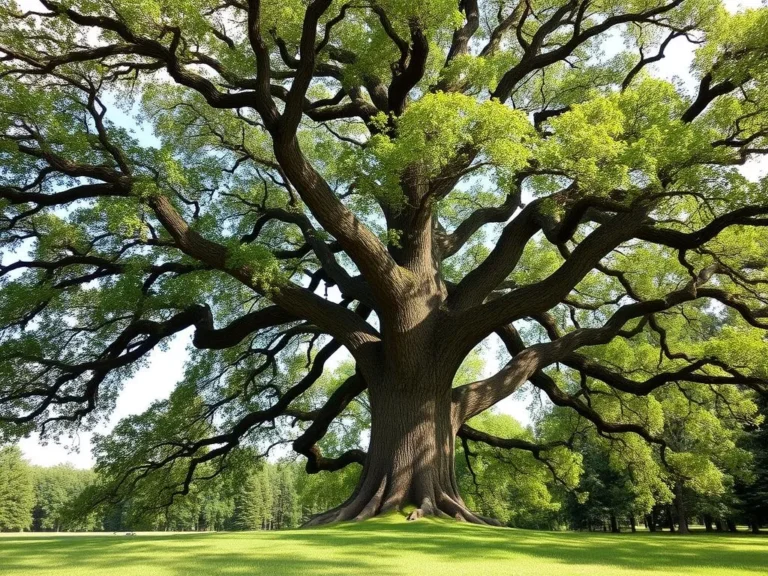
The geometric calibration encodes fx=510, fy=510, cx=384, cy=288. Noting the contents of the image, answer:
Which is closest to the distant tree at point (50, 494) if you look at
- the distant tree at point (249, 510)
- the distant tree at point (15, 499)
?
the distant tree at point (15, 499)

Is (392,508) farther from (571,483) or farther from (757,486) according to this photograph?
(757,486)

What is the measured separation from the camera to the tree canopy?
24.5 ft

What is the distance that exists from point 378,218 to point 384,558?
38.0ft

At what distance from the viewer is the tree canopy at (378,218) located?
746 centimetres

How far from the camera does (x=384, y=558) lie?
4.43 metres

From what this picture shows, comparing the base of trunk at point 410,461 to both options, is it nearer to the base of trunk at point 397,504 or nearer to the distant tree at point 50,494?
the base of trunk at point 397,504

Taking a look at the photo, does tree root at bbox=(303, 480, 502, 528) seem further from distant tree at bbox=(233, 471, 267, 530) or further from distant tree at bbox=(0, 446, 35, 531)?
distant tree at bbox=(0, 446, 35, 531)

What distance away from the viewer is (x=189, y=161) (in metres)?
13.2

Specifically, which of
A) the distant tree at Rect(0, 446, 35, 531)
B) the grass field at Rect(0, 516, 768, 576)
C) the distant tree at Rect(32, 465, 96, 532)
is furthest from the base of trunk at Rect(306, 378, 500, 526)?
the distant tree at Rect(32, 465, 96, 532)

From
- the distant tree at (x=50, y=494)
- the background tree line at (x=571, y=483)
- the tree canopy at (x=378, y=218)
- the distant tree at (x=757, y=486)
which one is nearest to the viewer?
the tree canopy at (x=378, y=218)

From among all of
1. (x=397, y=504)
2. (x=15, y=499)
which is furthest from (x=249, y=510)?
(x=397, y=504)

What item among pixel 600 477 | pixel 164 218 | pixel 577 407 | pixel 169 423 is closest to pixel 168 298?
pixel 164 218

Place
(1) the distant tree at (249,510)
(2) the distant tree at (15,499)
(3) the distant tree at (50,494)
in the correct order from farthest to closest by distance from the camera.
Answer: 1. (3) the distant tree at (50,494)
2. (1) the distant tree at (249,510)
3. (2) the distant tree at (15,499)

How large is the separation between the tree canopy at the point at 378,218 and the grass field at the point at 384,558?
2699 mm
